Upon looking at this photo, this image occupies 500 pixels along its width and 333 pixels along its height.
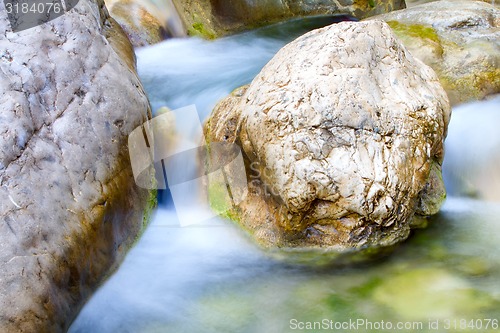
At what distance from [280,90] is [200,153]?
1046 millimetres

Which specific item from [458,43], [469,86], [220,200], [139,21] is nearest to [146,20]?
[139,21]

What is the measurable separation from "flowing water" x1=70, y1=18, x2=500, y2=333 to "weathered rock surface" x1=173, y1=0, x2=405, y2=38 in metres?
3.62

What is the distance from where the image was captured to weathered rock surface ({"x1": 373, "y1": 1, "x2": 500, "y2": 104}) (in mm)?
5793

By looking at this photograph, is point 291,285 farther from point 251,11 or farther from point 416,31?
point 251,11

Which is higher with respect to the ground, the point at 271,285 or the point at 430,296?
the point at 271,285

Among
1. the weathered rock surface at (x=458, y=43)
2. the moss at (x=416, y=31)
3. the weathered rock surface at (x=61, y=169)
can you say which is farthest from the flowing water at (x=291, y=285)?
the moss at (x=416, y=31)

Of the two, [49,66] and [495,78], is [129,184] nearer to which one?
[49,66]

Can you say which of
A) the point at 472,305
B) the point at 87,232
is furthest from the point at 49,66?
the point at 472,305

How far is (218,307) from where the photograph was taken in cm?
386

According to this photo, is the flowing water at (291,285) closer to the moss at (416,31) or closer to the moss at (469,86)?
the moss at (469,86)

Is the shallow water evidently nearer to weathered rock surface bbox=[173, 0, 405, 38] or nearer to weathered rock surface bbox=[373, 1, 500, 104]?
weathered rock surface bbox=[373, 1, 500, 104]

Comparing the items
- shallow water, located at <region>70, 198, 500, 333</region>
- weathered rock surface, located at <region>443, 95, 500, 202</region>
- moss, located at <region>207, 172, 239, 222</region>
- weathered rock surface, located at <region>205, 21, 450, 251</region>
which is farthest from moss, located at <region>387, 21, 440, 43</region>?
moss, located at <region>207, 172, 239, 222</region>

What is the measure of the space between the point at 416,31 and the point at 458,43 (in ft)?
1.69

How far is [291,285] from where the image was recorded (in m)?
4.01
